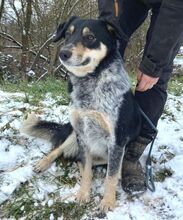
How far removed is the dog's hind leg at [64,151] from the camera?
11.6 ft

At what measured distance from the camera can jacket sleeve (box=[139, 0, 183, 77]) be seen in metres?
2.76

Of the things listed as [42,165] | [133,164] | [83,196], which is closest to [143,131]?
[133,164]

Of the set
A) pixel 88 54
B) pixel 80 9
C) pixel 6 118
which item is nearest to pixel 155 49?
pixel 88 54

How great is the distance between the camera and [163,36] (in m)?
2.87

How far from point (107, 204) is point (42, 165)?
0.72 meters

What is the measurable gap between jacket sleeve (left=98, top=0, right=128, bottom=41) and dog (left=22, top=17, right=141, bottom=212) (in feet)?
0.15

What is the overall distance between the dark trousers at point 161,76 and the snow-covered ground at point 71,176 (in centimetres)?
42

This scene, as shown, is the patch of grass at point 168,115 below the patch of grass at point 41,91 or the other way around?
the other way around

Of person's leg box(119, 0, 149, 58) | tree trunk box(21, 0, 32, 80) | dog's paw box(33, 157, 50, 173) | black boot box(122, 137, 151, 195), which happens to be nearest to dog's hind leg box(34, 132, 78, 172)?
dog's paw box(33, 157, 50, 173)

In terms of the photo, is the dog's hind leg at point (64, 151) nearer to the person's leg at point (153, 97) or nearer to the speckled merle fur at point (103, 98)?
the speckled merle fur at point (103, 98)

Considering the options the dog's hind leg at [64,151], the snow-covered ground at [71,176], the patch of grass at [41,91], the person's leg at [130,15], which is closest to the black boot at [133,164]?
the snow-covered ground at [71,176]

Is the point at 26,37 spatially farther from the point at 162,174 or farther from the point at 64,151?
the point at 162,174

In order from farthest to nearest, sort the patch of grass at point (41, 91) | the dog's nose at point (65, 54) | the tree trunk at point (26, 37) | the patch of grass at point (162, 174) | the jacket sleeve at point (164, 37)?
the tree trunk at point (26, 37), the patch of grass at point (41, 91), the patch of grass at point (162, 174), the dog's nose at point (65, 54), the jacket sleeve at point (164, 37)

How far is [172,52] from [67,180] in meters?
1.34
